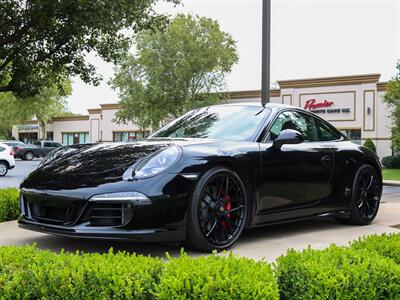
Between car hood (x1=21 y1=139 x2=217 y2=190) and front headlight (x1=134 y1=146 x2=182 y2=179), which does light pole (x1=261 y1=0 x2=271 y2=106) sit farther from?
front headlight (x1=134 y1=146 x2=182 y2=179)

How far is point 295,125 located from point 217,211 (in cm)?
174

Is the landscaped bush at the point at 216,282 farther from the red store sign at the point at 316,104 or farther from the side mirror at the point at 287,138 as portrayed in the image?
the red store sign at the point at 316,104

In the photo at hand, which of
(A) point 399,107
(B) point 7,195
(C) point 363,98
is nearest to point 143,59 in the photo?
(C) point 363,98

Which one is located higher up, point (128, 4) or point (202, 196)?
point (128, 4)

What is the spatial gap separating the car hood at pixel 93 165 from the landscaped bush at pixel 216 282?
1.35 meters

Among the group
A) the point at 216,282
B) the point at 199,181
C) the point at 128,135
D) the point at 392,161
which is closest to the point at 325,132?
the point at 199,181

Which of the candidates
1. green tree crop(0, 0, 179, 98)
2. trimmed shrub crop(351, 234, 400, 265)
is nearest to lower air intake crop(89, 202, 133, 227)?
trimmed shrub crop(351, 234, 400, 265)

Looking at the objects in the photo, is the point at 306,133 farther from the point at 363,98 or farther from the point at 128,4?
the point at 363,98

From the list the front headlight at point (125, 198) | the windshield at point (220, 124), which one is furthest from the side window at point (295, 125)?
the front headlight at point (125, 198)

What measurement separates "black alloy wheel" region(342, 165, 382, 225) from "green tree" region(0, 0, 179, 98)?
14.2 ft

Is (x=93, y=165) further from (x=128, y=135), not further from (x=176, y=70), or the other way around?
(x=128, y=135)

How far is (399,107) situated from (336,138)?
76.8 feet

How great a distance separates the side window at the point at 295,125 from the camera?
5.24 m

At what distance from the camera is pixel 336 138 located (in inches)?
240
